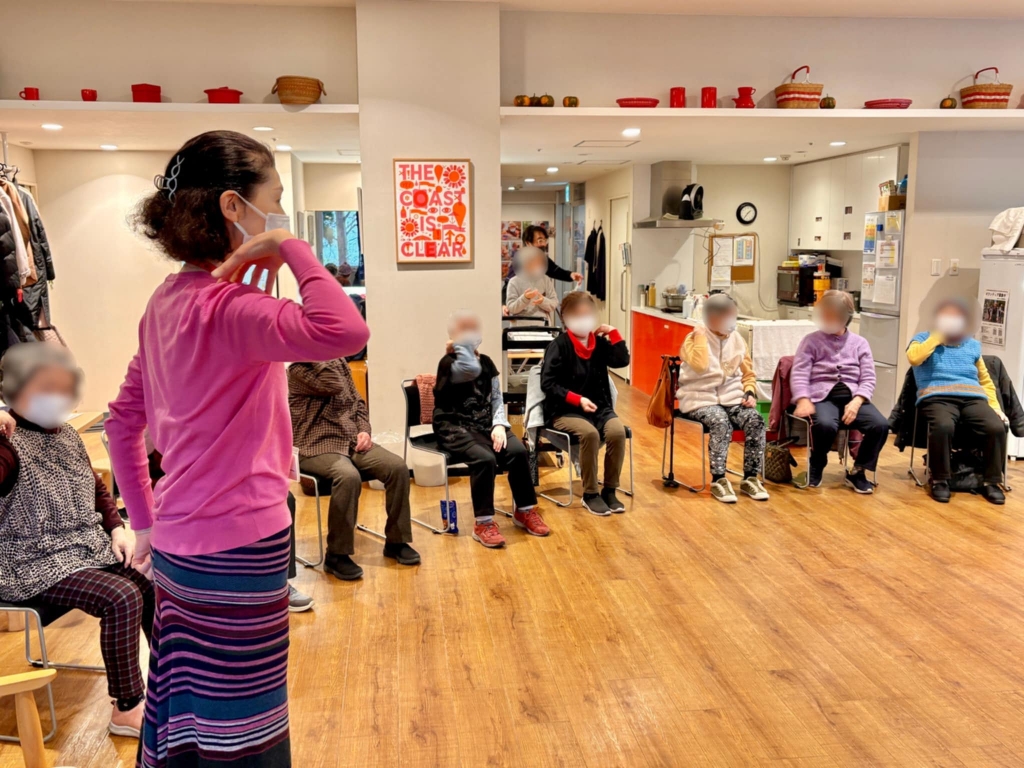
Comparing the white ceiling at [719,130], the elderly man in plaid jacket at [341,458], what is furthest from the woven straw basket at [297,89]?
the elderly man in plaid jacket at [341,458]

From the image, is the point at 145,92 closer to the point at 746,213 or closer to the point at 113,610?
the point at 113,610

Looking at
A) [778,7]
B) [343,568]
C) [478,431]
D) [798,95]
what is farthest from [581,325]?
[778,7]

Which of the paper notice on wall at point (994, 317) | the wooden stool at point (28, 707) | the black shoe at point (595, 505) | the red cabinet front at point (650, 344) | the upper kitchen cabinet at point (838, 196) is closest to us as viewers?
the wooden stool at point (28, 707)

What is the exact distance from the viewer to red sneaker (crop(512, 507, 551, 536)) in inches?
165

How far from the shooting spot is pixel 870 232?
20.8 ft

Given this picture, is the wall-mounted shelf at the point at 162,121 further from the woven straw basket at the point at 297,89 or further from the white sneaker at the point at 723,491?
the white sneaker at the point at 723,491

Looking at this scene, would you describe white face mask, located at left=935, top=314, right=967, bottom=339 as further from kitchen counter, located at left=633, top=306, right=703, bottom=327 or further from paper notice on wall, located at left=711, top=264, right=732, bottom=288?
paper notice on wall, located at left=711, top=264, right=732, bottom=288

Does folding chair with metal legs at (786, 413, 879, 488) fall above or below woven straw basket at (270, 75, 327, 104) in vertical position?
below

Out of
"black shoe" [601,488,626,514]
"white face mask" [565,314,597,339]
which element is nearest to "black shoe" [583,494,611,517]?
"black shoe" [601,488,626,514]

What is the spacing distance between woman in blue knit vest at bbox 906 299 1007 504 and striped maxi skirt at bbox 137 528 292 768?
14.0ft

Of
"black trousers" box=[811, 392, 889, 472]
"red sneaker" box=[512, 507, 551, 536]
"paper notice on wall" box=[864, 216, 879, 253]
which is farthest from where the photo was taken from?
"paper notice on wall" box=[864, 216, 879, 253]

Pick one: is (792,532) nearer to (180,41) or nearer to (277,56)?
(277,56)

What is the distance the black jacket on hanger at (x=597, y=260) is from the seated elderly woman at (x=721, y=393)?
4560 millimetres

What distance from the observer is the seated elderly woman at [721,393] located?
15.6 feet
